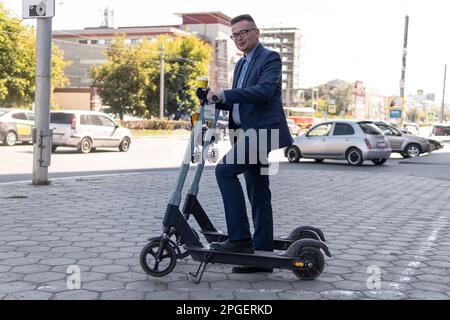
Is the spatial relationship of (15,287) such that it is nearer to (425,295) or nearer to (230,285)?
(230,285)

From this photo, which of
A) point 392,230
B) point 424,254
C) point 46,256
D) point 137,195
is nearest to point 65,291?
point 46,256

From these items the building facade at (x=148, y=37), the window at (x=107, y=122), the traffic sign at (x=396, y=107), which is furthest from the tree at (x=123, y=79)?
the window at (x=107, y=122)

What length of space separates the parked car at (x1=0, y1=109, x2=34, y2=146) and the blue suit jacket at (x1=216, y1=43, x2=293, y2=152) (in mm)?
18872

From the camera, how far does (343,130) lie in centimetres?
1752

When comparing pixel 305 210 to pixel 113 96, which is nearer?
pixel 305 210

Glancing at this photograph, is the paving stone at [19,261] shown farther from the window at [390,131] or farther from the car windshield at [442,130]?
the car windshield at [442,130]

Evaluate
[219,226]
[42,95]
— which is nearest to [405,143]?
[42,95]

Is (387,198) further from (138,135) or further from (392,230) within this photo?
(138,135)

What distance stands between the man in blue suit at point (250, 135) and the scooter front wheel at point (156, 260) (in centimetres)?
32

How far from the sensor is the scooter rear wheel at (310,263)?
4.20m

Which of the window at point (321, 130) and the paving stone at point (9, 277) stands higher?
the window at point (321, 130)

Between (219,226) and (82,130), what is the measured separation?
44.9ft

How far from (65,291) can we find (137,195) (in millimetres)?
5206
